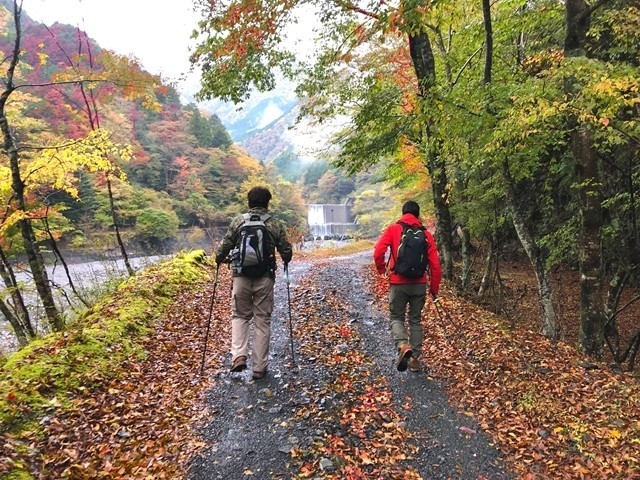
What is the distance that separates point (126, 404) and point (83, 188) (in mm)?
30408

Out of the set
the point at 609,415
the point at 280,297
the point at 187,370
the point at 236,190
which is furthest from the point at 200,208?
the point at 609,415

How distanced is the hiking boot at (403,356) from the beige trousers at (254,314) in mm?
1758

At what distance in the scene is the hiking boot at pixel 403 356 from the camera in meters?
5.11

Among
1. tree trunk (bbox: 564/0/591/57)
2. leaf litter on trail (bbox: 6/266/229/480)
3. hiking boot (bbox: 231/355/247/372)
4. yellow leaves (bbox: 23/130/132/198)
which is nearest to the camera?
leaf litter on trail (bbox: 6/266/229/480)

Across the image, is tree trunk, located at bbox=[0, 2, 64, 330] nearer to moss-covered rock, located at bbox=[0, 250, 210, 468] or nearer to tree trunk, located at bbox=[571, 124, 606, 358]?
moss-covered rock, located at bbox=[0, 250, 210, 468]

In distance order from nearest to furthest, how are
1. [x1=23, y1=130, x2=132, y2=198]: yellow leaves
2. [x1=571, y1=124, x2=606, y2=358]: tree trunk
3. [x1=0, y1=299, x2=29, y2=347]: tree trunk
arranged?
[x1=571, y1=124, x2=606, y2=358]: tree trunk → [x1=23, y1=130, x2=132, y2=198]: yellow leaves → [x1=0, y1=299, x2=29, y2=347]: tree trunk

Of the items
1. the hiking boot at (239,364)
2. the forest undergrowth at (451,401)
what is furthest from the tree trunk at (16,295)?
the hiking boot at (239,364)

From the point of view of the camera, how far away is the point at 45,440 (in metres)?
3.55

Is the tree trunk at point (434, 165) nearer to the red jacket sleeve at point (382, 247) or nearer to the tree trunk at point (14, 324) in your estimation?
the red jacket sleeve at point (382, 247)

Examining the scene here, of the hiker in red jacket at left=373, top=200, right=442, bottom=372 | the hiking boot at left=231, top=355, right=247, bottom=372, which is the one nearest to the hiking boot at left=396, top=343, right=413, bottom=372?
the hiker in red jacket at left=373, top=200, right=442, bottom=372

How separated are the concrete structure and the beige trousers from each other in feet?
207

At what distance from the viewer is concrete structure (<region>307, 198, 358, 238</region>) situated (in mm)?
69250

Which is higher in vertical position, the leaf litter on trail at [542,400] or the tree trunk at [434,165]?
the tree trunk at [434,165]

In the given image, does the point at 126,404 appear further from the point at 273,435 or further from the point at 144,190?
the point at 144,190
